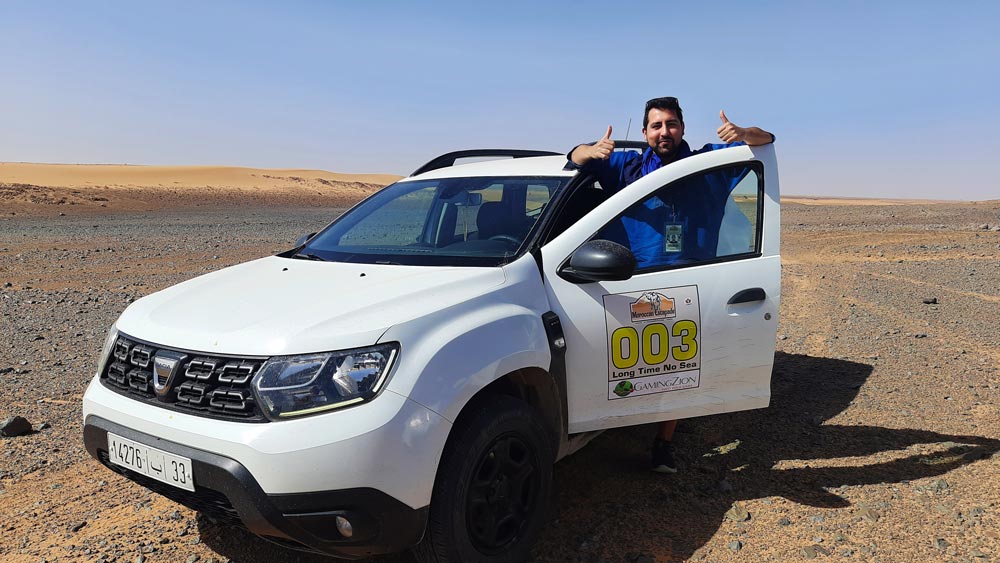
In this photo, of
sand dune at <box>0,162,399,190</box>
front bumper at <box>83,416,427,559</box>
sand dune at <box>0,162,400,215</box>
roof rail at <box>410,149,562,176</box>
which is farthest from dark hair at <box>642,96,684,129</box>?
sand dune at <box>0,162,399,190</box>

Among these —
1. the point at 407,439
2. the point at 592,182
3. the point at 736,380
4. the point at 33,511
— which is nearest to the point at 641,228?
the point at 592,182

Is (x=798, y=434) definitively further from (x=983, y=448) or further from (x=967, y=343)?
(x=967, y=343)

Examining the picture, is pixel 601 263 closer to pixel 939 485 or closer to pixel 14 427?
pixel 939 485

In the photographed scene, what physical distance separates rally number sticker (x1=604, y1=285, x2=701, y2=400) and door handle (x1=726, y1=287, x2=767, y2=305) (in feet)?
0.72

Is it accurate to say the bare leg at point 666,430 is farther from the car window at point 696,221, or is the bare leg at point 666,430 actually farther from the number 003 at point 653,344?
the car window at point 696,221

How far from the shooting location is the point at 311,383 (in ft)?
8.25

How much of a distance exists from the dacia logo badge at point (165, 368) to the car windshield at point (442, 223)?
1.09 m

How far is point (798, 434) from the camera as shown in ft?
15.8

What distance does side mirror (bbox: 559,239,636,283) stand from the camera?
10.5ft

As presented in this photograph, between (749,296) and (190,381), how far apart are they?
8.61 ft

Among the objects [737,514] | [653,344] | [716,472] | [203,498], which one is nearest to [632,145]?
[653,344]

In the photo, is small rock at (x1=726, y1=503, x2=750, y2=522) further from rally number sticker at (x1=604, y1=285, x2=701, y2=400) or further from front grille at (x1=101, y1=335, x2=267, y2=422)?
front grille at (x1=101, y1=335, x2=267, y2=422)

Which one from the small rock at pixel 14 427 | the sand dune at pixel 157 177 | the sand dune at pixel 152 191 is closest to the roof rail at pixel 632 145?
the small rock at pixel 14 427

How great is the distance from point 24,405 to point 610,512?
4.33 m
